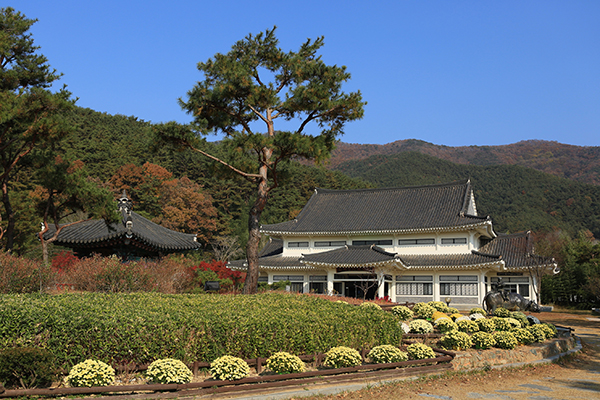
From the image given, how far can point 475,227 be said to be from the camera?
28.5 m

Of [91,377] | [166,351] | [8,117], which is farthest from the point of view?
[8,117]

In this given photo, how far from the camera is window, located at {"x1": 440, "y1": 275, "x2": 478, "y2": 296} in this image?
93.5ft

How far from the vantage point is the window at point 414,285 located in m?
29.5

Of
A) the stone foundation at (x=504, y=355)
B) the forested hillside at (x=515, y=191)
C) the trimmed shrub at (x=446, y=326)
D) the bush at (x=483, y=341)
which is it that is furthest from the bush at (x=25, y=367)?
the forested hillside at (x=515, y=191)

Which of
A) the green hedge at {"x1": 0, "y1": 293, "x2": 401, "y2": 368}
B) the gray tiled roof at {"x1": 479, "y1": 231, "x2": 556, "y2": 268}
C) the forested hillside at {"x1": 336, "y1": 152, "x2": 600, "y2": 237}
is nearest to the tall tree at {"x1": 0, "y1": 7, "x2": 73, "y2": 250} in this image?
the green hedge at {"x1": 0, "y1": 293, "x2": 401, "y2": 368}

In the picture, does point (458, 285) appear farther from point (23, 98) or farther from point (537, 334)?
point (23, 98)

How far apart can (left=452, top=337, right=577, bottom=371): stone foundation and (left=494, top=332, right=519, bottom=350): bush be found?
139 millimetres

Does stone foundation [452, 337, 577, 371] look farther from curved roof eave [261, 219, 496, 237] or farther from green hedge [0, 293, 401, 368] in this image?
curved roof eave [261, 219, 496, 237]

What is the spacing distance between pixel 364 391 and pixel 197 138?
10492 millimetres

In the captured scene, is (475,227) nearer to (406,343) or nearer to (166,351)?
(406,343)

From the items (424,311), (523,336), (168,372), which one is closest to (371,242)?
(424,311)

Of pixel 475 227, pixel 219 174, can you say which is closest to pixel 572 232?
pixel 475 227

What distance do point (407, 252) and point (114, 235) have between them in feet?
65.5

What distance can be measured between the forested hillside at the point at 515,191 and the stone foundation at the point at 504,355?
173ft
